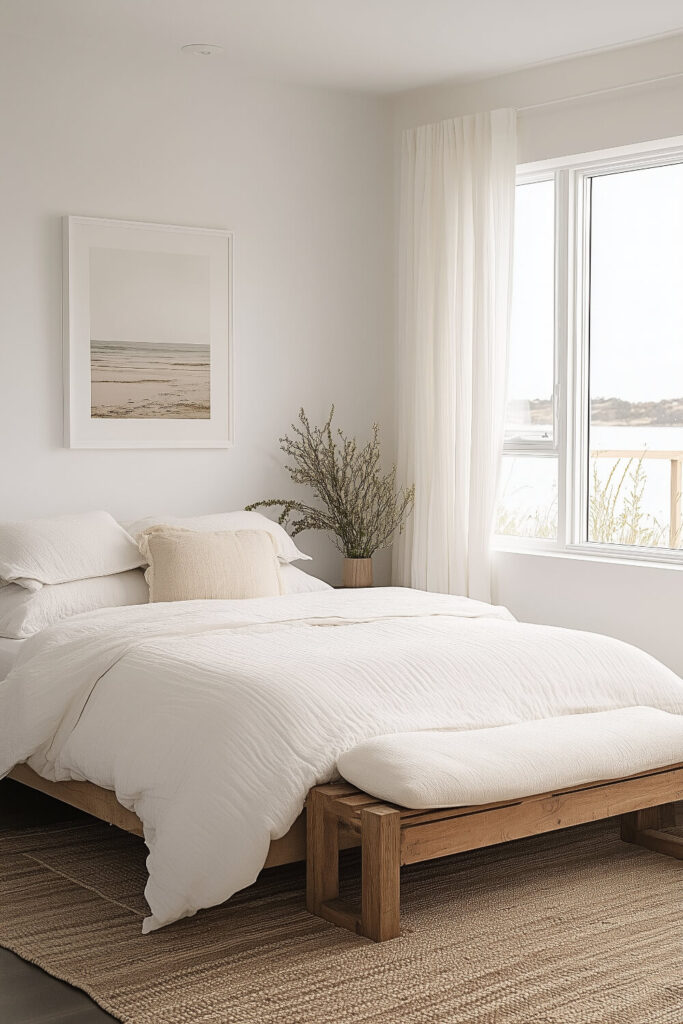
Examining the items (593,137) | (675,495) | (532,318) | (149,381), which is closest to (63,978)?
(149,381)

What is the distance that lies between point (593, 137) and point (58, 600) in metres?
2.71

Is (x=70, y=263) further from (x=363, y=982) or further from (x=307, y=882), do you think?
(x=363, y=982)

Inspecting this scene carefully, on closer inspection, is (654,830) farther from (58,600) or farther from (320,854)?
(58,600)

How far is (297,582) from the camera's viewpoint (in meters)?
4.82

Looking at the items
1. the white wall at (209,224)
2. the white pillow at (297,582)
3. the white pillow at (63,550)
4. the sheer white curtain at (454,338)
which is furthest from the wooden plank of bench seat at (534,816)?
the white wall at (209,224)

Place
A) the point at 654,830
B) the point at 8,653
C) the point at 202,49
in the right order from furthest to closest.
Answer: the point at 202,49
the point at 8,653
the point at 654,830

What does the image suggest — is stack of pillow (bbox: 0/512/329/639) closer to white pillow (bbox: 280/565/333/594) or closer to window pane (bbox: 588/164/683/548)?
white pillow (bbox: 280/565/333/594)

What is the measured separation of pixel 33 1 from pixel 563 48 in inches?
78.1

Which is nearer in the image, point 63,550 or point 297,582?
point 63,550

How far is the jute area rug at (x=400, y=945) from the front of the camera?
102 inches

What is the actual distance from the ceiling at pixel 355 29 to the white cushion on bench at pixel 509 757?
2505 millimetres

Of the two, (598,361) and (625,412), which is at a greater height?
(598,361)

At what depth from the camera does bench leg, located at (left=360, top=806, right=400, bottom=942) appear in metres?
2.86

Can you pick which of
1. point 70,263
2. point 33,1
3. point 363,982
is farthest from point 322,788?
point 33,1
